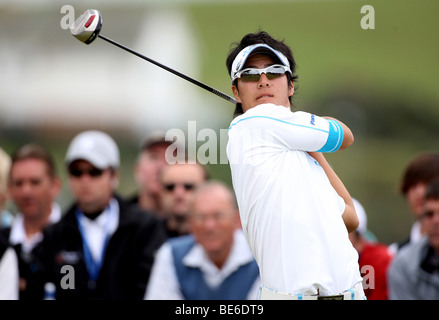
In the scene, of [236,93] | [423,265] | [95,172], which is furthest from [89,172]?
[236,93]

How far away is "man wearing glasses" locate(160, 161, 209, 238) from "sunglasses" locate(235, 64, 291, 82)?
116 inches

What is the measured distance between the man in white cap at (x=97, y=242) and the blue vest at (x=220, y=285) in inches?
11.7

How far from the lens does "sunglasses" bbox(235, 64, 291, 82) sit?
279 centimetres

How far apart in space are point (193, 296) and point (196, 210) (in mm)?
523

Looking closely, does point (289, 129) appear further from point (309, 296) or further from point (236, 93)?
point (309, 296)

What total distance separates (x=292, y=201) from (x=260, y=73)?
1.45 ft

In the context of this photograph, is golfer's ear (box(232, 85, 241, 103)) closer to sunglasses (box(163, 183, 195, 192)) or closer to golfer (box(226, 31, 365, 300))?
golfer (box(226, 31, 365, 300))

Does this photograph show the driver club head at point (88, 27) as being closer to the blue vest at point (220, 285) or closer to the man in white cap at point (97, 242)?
the blue vest at point (220, 285)

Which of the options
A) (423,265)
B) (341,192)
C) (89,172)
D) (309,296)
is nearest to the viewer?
(309,296)

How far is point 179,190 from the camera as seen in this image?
19.2ft

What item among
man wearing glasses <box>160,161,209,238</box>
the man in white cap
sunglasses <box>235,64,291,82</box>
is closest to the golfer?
sunglasses <box>235,64,291,82</box>

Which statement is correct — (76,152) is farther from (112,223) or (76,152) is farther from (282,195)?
(282,195)

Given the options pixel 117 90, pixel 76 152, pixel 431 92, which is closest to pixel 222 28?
pixel 117 90

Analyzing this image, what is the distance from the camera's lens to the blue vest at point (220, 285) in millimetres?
4629
